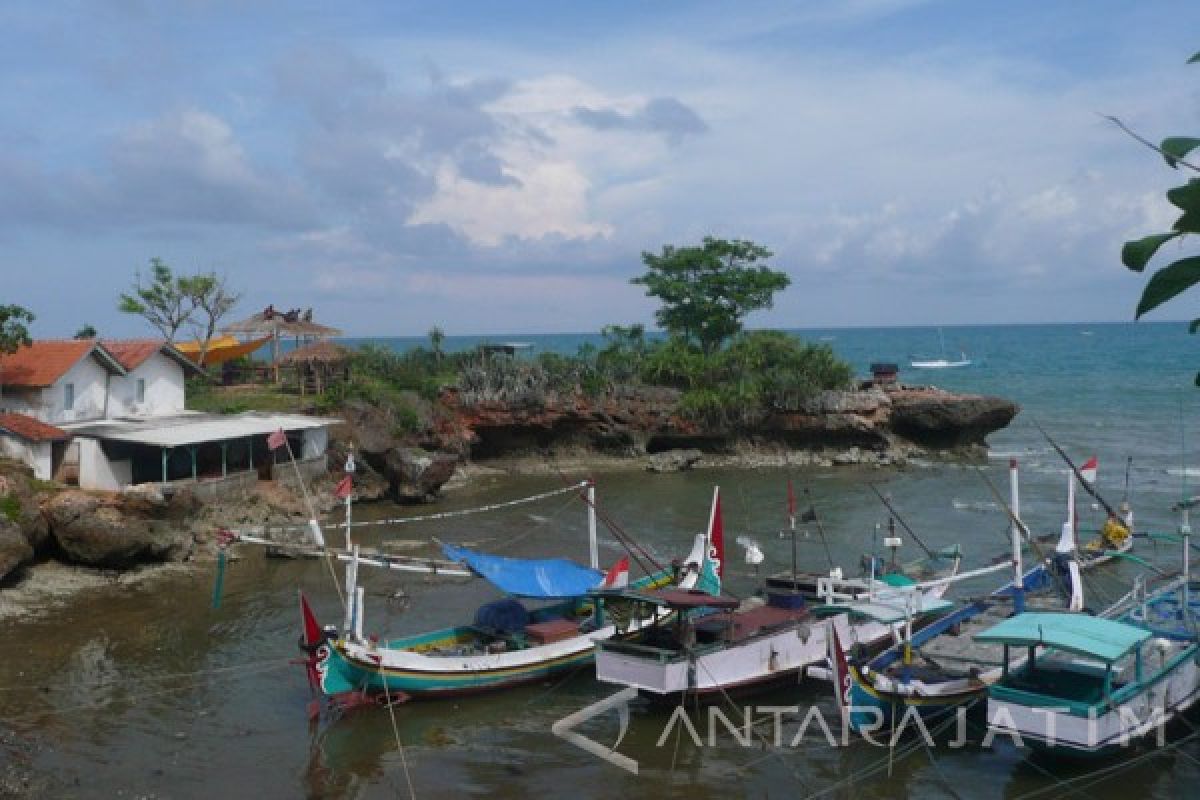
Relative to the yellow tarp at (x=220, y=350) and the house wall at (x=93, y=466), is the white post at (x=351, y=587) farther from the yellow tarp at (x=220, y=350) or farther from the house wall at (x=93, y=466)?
the yellow tarp at (x=220, y=350)

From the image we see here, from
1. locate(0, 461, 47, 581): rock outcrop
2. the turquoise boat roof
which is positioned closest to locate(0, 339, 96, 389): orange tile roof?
locate(0, 461, 47, 581): rock outcrop

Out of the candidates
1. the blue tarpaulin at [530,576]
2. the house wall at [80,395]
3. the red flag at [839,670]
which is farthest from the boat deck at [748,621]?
the house wall at [80,395]

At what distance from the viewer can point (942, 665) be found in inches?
757

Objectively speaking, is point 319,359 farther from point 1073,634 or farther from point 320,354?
point 1073,634

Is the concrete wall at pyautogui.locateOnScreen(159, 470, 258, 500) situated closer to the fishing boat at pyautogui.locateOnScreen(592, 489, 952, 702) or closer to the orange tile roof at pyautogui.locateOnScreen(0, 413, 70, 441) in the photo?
the orange tile roof at pyautogui.locateOnScreen(0, 413, 70, 441)

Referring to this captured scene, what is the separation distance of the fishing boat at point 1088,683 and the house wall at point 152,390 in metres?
30.8

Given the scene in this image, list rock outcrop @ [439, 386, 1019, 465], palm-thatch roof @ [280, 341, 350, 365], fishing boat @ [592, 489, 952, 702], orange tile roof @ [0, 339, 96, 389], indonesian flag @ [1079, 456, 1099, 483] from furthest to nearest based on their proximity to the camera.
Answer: rock outcrop @ [439, 386, 1019, 465] < palm-thatch roof @ [280, 341, 350, 365] < orange tile roof @ [0, 339, 96, 389] < indonesian flag @ [1079, 456, 1099, 483] < fishing boat @ [592, 489, 952, 702]

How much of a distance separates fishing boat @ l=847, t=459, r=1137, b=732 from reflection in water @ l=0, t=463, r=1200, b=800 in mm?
794

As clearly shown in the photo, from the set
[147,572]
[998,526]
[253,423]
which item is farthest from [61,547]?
[998,526]

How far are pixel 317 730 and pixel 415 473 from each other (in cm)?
2087

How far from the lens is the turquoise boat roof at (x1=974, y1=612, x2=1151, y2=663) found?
15.7 meters

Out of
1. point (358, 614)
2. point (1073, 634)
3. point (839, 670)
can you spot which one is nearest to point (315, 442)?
point (358, 614)

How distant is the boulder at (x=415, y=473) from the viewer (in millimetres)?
39125

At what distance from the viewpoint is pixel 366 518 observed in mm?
36812
